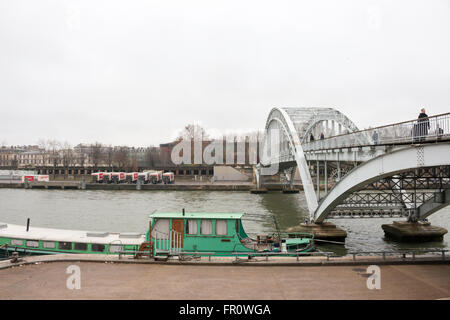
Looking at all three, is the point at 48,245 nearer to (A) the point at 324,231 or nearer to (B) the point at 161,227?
(B) the point at 161,227

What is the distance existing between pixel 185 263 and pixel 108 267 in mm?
2028

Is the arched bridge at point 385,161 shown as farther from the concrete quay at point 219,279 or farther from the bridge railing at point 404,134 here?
the concrete quay at point 219,279

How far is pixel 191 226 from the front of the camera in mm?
12664

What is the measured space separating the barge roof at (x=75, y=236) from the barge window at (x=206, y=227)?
2.80 m

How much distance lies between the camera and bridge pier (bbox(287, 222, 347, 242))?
63.9 feet

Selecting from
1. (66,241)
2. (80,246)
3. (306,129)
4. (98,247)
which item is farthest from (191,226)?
(306,129)

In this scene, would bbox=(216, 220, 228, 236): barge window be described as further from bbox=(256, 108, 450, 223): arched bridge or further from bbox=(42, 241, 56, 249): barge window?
bbox=(42, 241, 56, 249): barge window

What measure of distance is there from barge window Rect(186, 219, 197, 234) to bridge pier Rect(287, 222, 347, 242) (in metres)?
9.52

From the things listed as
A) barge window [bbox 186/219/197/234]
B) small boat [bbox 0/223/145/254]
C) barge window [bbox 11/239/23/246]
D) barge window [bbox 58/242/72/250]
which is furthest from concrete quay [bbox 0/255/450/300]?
barge window [bbox 11/239/23/246]

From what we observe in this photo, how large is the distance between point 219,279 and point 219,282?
211 mm

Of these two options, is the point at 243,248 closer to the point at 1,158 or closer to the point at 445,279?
the point at 445,279

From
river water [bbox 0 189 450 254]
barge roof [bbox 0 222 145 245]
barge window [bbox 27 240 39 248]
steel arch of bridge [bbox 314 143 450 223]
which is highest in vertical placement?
steel arch of bridge [bbox 314 143 450 223]

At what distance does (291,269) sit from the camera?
358 inches

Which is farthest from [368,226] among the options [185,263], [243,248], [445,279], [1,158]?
[1,158]
